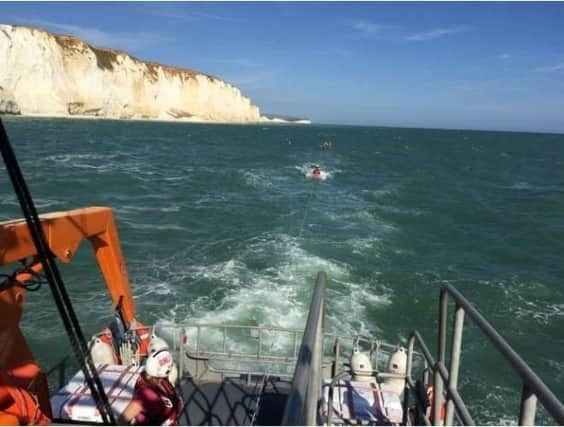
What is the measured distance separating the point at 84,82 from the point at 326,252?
99.9 meters

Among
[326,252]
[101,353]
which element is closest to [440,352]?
[101,353]

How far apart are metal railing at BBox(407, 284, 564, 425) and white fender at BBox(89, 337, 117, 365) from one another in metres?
6.54

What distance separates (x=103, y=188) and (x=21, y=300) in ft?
101

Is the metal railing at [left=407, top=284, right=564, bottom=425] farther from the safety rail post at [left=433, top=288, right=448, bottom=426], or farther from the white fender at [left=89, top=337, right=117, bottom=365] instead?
the white fender at [left=89, top=337, right=117, bottom=365]

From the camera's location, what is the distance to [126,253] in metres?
21.0

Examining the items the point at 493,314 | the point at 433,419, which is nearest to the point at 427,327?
the point at 493,314

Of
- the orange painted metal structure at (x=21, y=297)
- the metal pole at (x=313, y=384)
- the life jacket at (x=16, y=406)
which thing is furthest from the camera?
the orange painted metal structure at (x=21, y=297)

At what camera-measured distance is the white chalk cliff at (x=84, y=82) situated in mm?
88875

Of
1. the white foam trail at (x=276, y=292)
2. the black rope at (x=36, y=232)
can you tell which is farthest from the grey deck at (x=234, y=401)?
the white foam trail at (x=276, y=292)

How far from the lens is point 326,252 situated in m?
22.9

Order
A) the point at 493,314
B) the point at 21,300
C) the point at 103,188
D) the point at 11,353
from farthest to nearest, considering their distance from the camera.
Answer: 1. the point at 103,188
2. the point at 493,314
3. the point at 21,300
4. the point at 11,353

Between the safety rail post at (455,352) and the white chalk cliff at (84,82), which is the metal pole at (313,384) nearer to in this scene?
the safety rail post at (455,352)

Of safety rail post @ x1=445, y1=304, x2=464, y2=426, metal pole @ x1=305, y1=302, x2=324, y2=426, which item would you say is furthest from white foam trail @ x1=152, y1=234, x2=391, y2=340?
metal pole @ x1=305, y1=302, x2=324, y2=426

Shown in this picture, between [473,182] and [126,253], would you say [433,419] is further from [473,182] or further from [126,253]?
[473,182]
